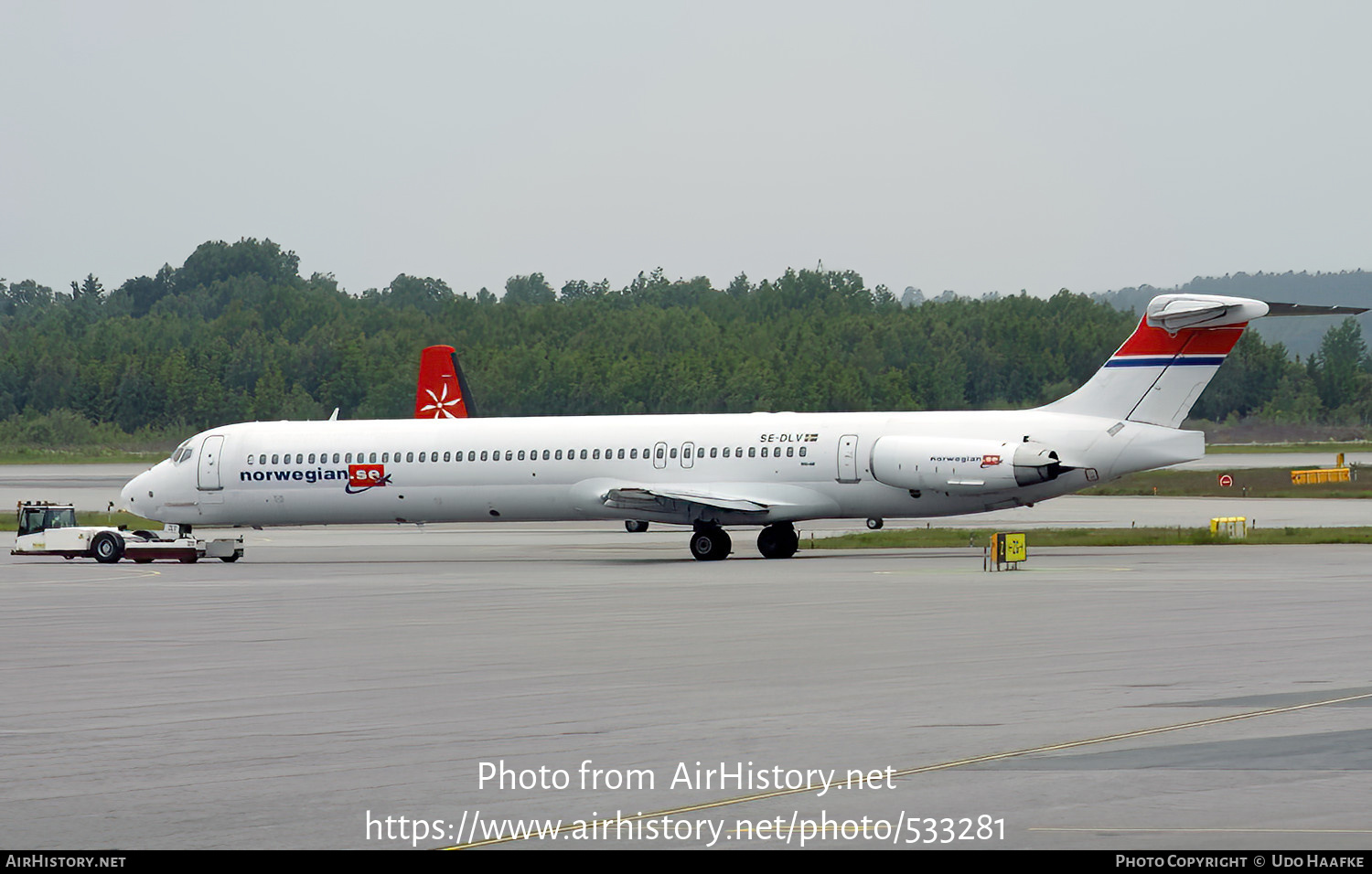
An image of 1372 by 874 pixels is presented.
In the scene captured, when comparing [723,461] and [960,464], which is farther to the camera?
[723,461]

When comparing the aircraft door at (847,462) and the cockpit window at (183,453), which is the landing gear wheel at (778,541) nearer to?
the aircraft door at (847,462)

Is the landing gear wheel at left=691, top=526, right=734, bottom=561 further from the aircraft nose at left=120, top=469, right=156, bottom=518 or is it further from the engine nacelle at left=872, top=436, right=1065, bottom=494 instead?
the aircraft nose at left=120, top=469, right=156, bottom=518

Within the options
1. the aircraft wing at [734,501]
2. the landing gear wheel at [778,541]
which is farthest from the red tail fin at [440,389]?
the landing gear wheel at [778,541]

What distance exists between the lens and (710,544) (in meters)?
37.8

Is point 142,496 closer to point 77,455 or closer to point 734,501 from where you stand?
point 734,501

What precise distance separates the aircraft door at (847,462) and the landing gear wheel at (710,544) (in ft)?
9.47

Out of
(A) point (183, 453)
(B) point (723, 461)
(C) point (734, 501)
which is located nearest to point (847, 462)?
(C) point (734, 501)

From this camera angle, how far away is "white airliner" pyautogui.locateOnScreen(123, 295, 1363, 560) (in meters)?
35.8

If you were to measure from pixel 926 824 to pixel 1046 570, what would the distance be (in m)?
23.0

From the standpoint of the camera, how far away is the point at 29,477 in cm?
8681

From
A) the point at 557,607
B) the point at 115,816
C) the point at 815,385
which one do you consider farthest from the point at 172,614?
the point at 815,385

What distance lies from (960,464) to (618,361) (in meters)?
73.3

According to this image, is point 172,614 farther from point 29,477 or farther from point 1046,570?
point 29,477

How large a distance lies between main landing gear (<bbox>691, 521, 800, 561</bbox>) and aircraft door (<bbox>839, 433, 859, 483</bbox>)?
1.85m
